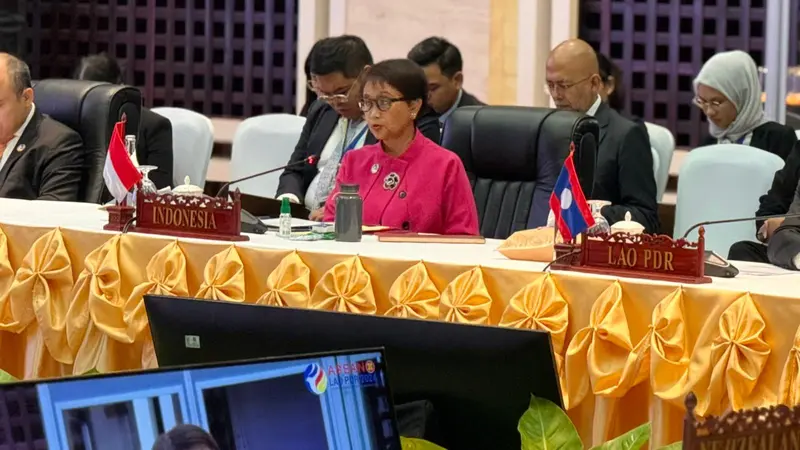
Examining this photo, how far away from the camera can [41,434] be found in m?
1.10

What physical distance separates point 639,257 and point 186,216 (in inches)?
43.2

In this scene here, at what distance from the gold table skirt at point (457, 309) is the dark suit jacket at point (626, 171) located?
1.64m

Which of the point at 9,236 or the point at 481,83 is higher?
the point at 481,83

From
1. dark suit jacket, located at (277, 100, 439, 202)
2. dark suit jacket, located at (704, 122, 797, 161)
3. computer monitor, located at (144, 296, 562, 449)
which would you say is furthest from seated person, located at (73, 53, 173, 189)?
computer monitor, located at (144, 296, 562, 449)

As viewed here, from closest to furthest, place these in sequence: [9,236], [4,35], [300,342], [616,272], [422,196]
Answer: [300,342] < [616,272] < [9,236] < [422,196] < [4,35]

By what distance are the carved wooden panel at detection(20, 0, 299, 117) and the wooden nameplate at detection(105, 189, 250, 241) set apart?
4.29 m

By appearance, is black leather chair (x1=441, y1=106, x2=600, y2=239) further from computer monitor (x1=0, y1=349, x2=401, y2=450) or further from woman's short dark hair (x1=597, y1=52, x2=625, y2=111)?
computer monitor (x1=0, y1=349, x2=401, y2=450)

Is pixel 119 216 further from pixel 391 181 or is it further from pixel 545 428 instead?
pixel 545 428

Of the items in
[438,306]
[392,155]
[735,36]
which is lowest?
[438,306]

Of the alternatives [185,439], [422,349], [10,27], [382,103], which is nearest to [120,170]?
[382,103]

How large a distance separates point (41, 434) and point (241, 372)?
201mm

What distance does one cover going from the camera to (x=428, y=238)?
3.38 metres

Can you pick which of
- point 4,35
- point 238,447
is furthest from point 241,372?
point 4,35

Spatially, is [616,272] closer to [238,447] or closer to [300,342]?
[300,342]
